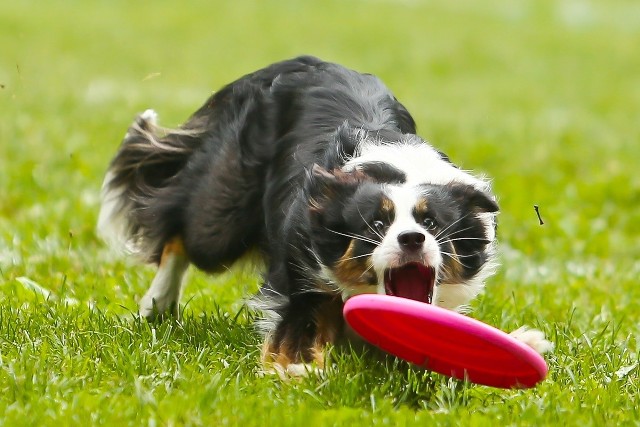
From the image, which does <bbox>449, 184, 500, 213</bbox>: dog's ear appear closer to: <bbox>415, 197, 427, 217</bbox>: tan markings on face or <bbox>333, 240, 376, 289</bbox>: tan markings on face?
<bbox>415, 197, 427, 217</bbox>: tan markings on face

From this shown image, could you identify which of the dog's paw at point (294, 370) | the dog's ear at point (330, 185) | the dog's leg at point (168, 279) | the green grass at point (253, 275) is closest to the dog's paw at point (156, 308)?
the dog's leg at point (168, 279)

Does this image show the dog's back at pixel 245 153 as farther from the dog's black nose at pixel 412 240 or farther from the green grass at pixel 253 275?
the dog's black nose at pixel 412 240

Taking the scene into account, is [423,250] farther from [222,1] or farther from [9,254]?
[222,1]

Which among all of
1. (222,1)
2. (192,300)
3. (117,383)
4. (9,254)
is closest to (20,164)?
(9,254)

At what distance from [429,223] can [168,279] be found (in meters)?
2.11

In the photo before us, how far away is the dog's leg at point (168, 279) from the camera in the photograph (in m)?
6.19

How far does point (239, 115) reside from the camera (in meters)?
5.92

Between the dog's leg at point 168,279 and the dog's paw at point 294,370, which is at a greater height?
the dog's paw at point 294,370

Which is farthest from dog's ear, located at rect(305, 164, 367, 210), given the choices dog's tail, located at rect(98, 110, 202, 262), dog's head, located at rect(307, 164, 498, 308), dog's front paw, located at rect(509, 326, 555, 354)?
dog's tail, located at rect(98, 110, 202, 262)

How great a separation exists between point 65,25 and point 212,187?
753 inches

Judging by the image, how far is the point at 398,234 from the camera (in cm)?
434

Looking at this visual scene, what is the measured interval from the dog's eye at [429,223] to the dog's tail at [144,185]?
1.96 metres

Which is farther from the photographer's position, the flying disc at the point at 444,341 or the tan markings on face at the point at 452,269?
the tan markings on face at the point at 452,269

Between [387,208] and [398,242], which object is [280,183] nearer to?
[387,208]
